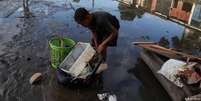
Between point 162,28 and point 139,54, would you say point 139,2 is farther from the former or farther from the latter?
point 139,54

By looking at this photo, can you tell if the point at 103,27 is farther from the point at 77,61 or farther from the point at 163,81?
the point at 163,81

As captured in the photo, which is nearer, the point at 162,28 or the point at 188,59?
the point at 188,59

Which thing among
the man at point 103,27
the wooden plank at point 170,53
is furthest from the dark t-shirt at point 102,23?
the wooden plank at point 170,53

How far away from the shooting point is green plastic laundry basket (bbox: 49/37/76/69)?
504cm

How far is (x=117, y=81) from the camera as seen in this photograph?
533 centimetres

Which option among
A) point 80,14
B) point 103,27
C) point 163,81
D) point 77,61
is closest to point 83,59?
point 77,61

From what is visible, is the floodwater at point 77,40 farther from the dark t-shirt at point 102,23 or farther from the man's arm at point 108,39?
the dark t-shirt at point 102,23

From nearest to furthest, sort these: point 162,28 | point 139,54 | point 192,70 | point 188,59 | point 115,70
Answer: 1. point 192,70
2. point 188,59
3. point 115,70
4. point 139,54
5. point 162,28

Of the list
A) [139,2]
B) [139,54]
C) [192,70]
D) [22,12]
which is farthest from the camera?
[139,2]

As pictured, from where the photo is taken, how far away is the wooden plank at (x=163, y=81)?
14.1 feet

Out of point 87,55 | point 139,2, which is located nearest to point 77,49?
point 87,55

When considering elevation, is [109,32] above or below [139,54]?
above

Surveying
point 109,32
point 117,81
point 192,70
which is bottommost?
point 117,81

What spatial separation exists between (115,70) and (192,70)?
182cm
